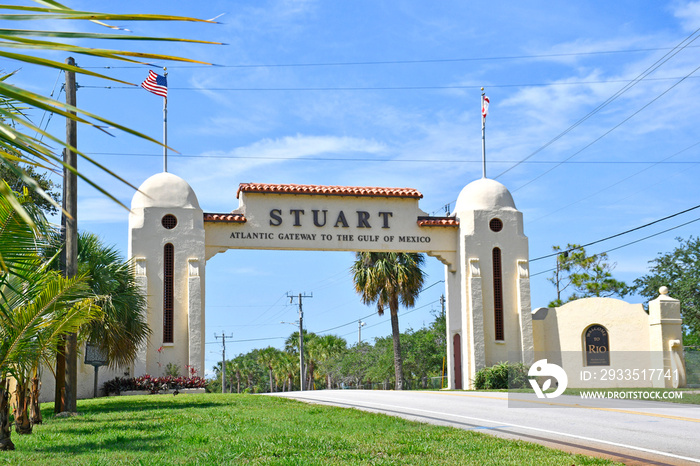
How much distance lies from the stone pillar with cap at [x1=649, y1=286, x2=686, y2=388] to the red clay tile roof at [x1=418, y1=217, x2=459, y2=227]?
867 centimetres

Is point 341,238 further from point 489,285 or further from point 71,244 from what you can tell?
point 71,244

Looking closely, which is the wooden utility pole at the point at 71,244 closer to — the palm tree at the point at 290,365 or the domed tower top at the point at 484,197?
the domed tower top at the point at 484,197

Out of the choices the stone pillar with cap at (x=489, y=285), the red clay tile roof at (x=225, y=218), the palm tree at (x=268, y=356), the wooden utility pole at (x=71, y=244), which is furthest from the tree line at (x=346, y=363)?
the wooden utility pole at (x=71, y=244)

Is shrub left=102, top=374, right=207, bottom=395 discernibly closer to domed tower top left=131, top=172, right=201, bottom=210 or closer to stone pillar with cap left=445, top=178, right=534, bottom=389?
domed tower top left=131, top=172, right=201, bottom=210

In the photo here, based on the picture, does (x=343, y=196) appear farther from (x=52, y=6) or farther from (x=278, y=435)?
(x=52, y=6)

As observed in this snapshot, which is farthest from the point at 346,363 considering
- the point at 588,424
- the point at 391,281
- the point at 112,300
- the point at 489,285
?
the point at 588,424

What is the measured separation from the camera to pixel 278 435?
34.6ft

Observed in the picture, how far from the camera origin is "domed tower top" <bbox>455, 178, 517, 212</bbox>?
31.7 meters

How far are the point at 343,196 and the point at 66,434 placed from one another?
20294mm

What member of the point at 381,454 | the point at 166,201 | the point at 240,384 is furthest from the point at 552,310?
the point at 240,384

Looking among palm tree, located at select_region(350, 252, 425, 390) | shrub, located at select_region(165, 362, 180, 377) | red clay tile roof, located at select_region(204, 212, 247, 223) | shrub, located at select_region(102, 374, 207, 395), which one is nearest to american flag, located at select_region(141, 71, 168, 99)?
red clay tile roof, located at select_region(204, 212, 247, 223)

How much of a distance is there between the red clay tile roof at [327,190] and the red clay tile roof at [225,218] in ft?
3.58

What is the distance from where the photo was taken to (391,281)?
128ft

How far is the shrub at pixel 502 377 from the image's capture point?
29109 mm
